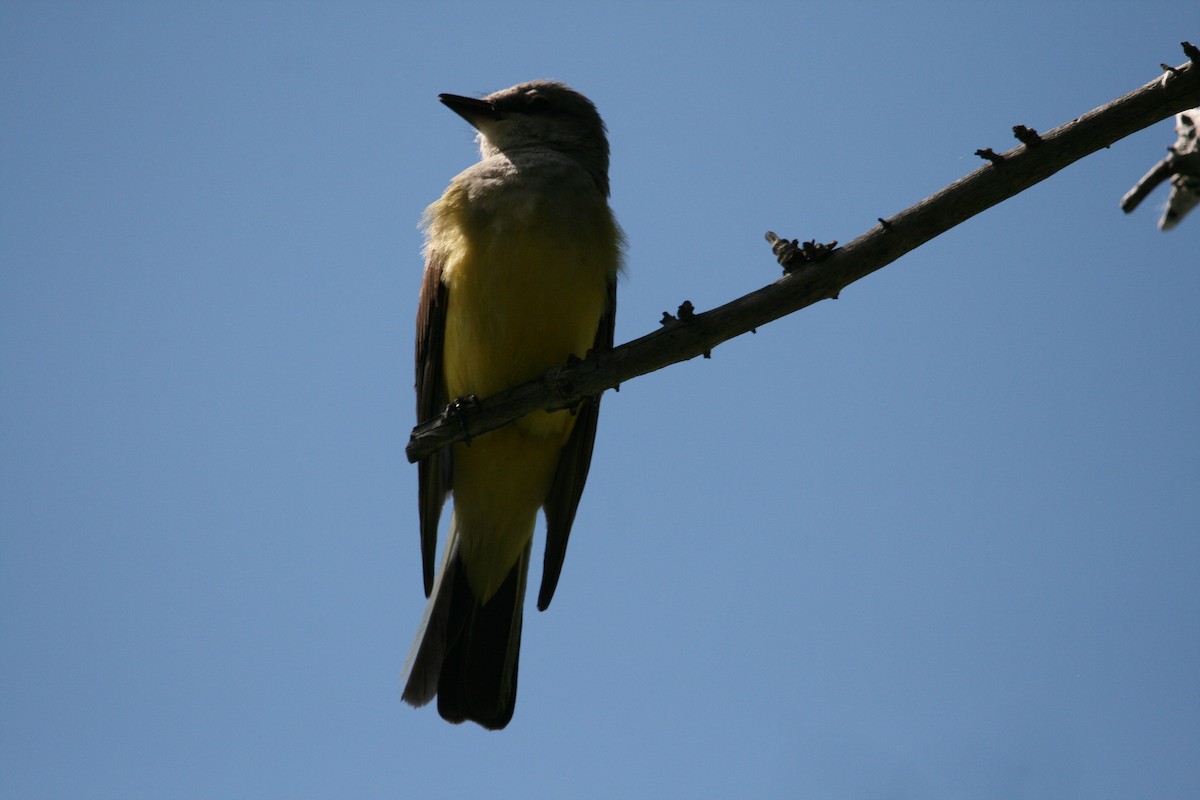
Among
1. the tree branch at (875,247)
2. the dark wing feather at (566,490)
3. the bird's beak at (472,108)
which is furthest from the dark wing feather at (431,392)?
the bird's beak at (472,108)

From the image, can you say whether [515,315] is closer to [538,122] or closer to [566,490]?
[566,490]

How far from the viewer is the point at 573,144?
21.3 ft

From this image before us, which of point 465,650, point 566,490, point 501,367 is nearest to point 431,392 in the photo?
point 501,367

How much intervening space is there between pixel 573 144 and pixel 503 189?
106cm

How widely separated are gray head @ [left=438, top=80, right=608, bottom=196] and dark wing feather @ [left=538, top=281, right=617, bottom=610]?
1.19 metres

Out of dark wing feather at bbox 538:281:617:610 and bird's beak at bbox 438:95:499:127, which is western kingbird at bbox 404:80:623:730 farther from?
bird's beak at bbox 438:95:499:127

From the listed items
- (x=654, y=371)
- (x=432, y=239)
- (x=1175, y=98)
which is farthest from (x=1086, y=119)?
(x=432, y=239)

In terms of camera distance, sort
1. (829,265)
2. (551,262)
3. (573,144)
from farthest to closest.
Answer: (573,144), (551,262), (829,265)

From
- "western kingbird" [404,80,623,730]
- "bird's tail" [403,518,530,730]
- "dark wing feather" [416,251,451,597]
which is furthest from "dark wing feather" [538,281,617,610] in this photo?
"dark wing feather" [416,251,451,597]

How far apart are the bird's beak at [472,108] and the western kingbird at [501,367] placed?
0.73 feet

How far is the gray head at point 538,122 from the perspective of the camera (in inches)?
254

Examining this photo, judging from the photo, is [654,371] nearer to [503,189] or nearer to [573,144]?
[503,189]

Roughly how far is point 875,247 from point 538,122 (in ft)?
10.2

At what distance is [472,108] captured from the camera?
6.61 meters
